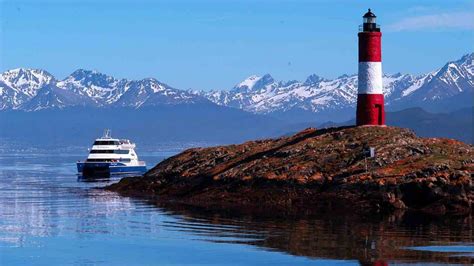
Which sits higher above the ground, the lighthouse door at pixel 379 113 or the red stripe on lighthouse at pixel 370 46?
the red stripe on lighthouse at pixel 370 46

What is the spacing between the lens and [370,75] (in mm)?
77062

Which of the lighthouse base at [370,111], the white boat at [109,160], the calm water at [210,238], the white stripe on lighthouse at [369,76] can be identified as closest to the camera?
the calm water at [210,238]

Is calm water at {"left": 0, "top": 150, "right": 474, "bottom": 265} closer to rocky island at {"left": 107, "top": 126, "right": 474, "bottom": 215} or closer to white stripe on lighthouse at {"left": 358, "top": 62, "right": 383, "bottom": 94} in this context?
rocky island at {"left": 107, "top": 126, "right": 474, "bottom": 215}

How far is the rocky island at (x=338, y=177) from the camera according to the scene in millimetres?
Answer: 63938

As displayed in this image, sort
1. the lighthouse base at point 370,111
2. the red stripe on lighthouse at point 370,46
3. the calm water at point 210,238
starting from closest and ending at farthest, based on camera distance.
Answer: the calm water at point 210,238
the red stripe on lighthouse at point 370,46
the lighthouse base at point 370,111

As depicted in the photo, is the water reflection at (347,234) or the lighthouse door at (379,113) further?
the lighthouse door at (379,113)

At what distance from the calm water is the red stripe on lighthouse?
1878 cm

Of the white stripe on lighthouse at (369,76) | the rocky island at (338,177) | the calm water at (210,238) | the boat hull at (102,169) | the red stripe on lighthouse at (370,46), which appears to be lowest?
the calm water at (210,238)

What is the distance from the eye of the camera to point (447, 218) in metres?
59.2

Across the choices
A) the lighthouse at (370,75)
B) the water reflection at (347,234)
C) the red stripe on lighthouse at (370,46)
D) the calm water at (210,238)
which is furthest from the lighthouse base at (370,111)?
the calm water at (210,238)

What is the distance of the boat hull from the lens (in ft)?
394

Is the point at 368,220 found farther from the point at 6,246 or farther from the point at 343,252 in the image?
the point at 6,246

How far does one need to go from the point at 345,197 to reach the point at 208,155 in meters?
21.0

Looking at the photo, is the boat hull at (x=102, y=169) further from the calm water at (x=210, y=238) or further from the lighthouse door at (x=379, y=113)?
the calm water at (x=210, y=238)
